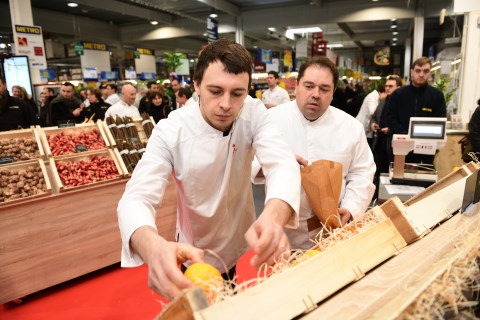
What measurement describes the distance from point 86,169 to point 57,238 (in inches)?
29.0

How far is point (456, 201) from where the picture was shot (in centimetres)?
143

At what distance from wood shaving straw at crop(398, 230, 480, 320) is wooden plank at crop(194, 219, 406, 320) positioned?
0.17 metres

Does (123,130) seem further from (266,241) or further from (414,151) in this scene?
(266,241)

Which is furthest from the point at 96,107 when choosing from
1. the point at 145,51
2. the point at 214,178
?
the point at 145,51

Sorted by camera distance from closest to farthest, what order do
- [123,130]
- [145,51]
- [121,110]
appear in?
[123,130], [121,110], [145,51]

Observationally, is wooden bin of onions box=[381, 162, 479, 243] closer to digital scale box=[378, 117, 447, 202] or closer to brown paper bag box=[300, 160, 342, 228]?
brown paper bag box=[300, 160, 342, 228]

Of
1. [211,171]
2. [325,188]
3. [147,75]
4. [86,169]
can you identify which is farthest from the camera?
[147,75]

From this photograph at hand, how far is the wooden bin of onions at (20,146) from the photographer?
3326 mm

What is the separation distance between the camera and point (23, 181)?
3.21 meters

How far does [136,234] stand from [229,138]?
0.62 m

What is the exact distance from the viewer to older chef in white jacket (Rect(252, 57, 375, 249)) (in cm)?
196

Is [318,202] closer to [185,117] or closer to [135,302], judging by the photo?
[185,117]

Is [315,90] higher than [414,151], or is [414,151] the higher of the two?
[315,90]

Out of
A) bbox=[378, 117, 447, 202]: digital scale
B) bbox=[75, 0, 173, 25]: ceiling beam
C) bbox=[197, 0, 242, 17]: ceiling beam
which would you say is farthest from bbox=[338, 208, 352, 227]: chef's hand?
bbox=[75, 0, 173, 25]: ceiling beam
